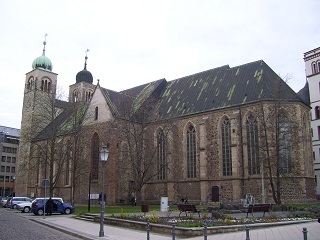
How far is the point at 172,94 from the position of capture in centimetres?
4900

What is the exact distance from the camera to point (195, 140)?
41.9m

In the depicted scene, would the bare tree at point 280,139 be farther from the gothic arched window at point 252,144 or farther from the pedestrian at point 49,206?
the pedestrian at point 49,206

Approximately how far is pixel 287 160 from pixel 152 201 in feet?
57.8

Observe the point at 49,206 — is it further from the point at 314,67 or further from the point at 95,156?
the point at 314,67

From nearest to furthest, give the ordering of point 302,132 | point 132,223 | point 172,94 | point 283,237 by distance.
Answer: point 283,237 < point 132,223 < point 302,132 < point 172,94

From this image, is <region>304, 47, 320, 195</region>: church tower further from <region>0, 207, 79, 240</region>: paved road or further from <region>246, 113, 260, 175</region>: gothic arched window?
<region>0, 207, 79, 240</region>: paved road

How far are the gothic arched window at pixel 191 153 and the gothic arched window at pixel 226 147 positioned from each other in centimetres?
395

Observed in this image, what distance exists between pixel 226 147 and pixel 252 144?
334cm

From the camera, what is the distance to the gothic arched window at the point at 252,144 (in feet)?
119

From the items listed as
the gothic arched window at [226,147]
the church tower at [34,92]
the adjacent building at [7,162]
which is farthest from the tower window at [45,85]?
the gothic arched window at [226,147]

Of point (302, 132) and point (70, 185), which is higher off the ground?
point (302, 132)

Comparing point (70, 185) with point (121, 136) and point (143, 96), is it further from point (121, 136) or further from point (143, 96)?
point (143, 96)

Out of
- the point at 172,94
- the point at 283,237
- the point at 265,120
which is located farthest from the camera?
the point at 172,94

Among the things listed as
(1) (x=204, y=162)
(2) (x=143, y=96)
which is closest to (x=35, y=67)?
(2) (x=143, y=96)
